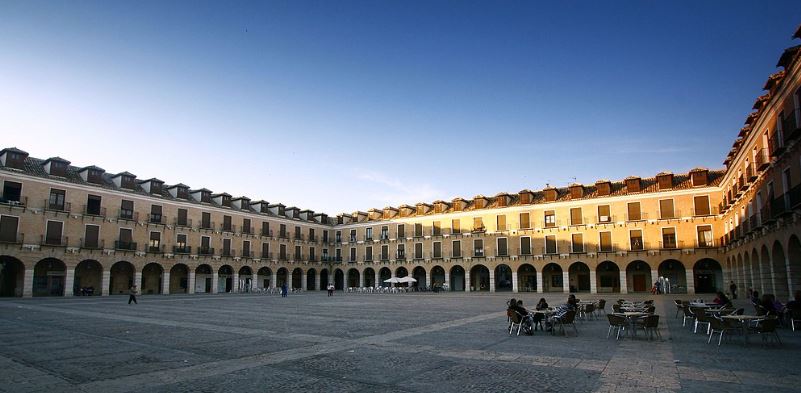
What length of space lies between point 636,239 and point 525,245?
9.79 meters

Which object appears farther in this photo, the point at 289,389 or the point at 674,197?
the point at 674,197

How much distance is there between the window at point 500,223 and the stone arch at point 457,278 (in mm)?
7223

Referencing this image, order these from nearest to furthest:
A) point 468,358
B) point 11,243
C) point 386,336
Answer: point 468,358, point 386,336, point 11,243

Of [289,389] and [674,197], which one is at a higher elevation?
[674,197]

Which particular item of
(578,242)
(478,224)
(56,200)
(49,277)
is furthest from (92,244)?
(578,242)

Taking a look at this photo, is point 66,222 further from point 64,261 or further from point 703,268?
point 703,268

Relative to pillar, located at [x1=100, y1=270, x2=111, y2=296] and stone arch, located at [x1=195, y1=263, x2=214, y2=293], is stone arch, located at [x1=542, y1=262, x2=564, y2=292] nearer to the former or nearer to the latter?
stone arch, located at [x1=195, y1=263, x2=214, y2=293]

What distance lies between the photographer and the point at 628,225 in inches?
1586

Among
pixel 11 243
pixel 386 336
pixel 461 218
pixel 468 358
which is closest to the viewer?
pixel 468 358

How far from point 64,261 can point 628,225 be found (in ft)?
152

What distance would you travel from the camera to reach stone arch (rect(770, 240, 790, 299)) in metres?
20.8

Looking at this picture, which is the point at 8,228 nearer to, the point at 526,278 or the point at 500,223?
the point at 500,223

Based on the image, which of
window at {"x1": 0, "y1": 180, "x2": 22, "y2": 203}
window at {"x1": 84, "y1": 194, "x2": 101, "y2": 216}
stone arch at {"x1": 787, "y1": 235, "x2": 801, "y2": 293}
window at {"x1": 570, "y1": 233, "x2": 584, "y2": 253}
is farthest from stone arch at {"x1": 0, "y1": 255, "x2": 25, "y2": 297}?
stone arch at {"x1": 787, "y1": 235, "x2": 801, "y2": 293}

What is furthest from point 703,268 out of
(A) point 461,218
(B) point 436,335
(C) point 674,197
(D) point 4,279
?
(D) point 4,279
